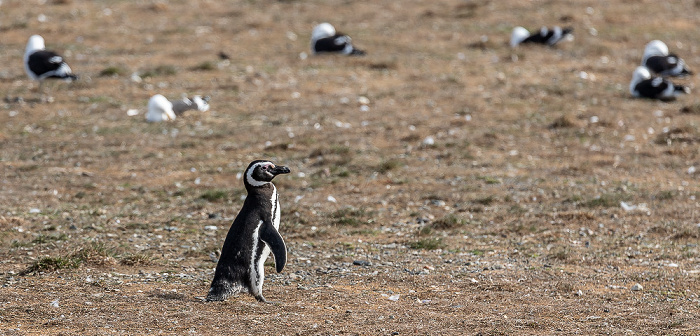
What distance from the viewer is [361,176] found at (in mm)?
14242

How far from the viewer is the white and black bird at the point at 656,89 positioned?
64.2 ft

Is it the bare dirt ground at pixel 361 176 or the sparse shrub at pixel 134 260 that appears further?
the sparse shrub at pixel 134 260

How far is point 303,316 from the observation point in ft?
26.1

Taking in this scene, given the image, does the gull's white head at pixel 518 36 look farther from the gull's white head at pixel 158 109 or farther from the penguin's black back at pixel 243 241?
the penguin's black back at pixel 243 241

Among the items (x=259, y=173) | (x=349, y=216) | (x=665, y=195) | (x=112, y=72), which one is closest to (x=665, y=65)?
(x=665, y=195)

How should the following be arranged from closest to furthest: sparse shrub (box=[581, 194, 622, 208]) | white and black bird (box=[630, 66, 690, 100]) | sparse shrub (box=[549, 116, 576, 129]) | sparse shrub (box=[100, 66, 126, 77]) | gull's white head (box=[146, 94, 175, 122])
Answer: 1. sparse shrub (box=[581, 194, 622, 208])
2. sparse shrub (box=[549, 116, 576, 129])
3. gull's white head (box=[146, 94, 175, 122])
4. white and black bird (box=[630, 66, 690, 100])
5. sparse shrub (box=[100, 66, 126, 77])

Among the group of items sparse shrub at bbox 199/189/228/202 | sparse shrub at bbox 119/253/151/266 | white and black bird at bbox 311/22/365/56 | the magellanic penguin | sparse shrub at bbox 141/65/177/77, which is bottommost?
white and black bird at bbox 311/22/365/56

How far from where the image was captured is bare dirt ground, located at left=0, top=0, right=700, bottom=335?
8375 mm

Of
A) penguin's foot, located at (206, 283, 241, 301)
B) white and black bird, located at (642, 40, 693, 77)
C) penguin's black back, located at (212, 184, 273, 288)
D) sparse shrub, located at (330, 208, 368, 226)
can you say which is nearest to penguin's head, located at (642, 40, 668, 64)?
white and black bird, located at (642, 40, 693, 77)

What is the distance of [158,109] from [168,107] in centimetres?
21

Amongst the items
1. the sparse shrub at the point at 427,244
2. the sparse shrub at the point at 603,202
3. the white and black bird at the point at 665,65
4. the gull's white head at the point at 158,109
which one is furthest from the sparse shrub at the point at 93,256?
the white and black bird at the point at 665,65

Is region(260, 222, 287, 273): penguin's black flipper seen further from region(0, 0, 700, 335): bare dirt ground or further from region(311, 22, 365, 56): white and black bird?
region(311, 22, 365, 56): white and black bird

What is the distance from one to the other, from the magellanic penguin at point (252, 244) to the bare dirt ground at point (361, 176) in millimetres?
221

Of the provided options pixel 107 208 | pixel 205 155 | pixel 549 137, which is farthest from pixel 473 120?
pixel 107 208
